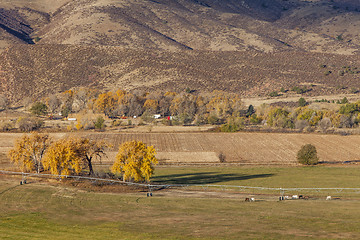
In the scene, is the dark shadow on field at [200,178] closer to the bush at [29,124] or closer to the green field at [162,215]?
the green field at [162,215]

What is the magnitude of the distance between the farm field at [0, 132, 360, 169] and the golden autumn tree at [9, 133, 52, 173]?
1004 cm

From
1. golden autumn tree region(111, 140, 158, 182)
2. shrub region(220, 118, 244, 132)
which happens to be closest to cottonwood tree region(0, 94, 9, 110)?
shrub region(220, 118, 244, 132)

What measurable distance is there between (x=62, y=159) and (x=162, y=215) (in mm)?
19625

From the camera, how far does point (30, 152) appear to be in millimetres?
58562

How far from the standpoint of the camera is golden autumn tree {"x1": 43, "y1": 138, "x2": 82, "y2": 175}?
53344 millimetres

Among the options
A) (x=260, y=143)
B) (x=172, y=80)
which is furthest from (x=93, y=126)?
(x=172, y=80)

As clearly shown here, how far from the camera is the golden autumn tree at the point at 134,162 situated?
53.5m

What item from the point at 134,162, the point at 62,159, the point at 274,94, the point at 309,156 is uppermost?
the point at 274,94

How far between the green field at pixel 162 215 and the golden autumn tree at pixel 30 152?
4773 mm

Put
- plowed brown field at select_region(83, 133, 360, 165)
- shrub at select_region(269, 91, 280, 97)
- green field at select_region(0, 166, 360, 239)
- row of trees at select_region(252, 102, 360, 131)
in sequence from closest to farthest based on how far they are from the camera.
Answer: green field at select_region(0, 166, 360, 239), plowed brown field at select_region(83, 133, 360, 165), row of trees at select_region(252, 102, 360, 131), shrub at select_region(269, 91, 280, 97)

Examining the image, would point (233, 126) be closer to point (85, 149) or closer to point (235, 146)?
point (235, 146)

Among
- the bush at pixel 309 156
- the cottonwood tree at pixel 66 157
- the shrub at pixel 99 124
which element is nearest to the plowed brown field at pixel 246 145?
the bush at pixel 309 156

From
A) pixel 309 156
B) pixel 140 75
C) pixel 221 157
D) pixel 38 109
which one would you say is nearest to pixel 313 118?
pixel 309 156

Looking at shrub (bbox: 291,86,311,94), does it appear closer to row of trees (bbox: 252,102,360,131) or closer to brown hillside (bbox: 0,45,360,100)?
brown hillside (bbox: 0,45,360,100)
